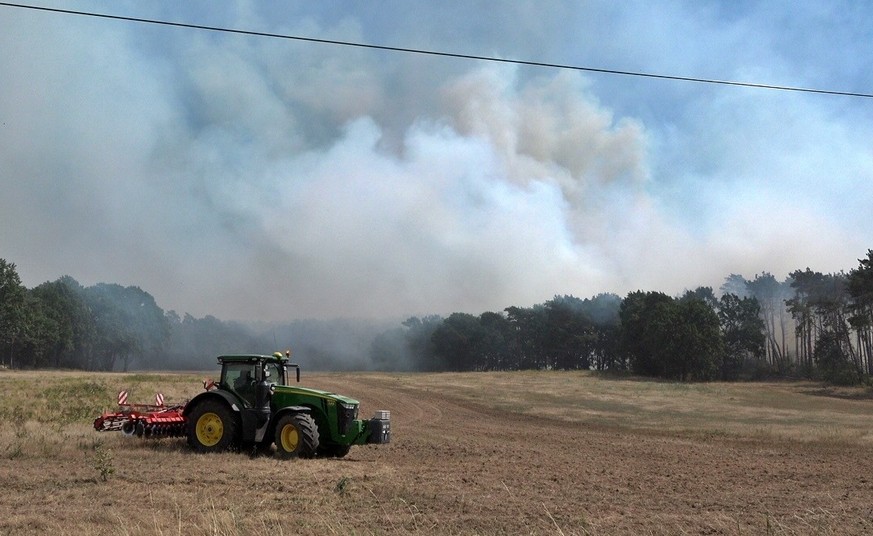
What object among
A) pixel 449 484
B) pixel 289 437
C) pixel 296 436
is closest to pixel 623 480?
pixel 449 484

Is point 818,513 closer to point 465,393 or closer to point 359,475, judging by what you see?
point 359,475

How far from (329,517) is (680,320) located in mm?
92263

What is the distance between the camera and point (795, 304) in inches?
3469

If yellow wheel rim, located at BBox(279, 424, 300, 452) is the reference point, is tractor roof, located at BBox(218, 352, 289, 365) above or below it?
above

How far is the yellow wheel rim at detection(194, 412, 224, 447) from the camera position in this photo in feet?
51.8

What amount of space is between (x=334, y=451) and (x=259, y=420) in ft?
6.56

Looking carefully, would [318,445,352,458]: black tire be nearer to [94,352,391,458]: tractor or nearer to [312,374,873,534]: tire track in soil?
[94,352,391,458]: tractor

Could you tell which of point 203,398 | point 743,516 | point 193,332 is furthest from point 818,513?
point 193,332

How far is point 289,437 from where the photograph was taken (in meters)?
15.3

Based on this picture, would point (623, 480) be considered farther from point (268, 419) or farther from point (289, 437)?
point (268, 419)

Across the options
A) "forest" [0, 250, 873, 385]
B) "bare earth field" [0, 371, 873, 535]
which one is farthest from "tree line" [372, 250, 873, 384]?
"bare earth field" [0, 371, 873, 535]

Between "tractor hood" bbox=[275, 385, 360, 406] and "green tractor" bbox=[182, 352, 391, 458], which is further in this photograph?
"tractor hood" bbox=[275, 385, 360, 406]

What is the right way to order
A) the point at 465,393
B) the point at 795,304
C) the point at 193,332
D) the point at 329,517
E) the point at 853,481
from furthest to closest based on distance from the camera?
the point at 193,332 → the point at 795,304 → the point at 465,393 → the point at 853,481 → the point at 329,517

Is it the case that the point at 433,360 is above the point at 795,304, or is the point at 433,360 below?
below
